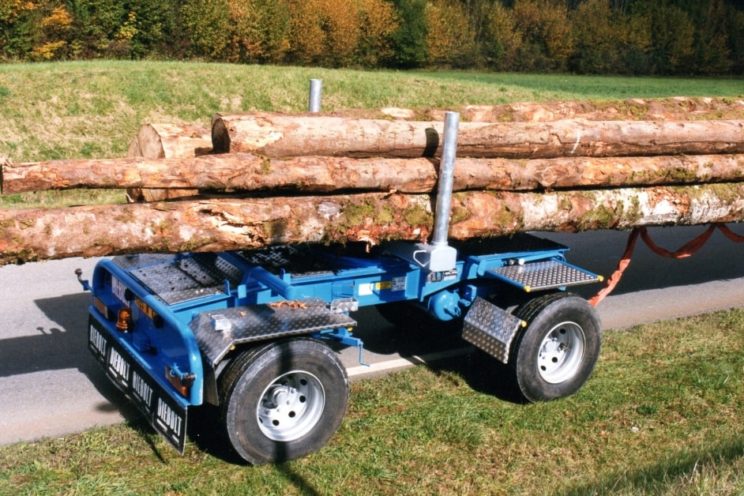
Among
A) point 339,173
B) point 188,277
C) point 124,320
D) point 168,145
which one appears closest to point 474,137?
point 339,173

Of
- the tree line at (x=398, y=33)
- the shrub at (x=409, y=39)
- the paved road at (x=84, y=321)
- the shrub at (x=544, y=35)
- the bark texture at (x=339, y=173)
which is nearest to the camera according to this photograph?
the bark texture at (x=339, y=173)

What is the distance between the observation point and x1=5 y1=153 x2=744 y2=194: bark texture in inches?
234

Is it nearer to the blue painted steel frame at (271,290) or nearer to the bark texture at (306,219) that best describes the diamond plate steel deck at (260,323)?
the blue painted steel frame at (271,290)

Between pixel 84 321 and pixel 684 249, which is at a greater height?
pixel 684 249

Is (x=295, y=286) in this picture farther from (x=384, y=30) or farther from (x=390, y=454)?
(x=384, y=30)

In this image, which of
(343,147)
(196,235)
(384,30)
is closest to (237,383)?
(196,235)

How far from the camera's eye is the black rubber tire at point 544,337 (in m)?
7.25

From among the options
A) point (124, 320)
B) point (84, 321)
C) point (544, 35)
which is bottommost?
point (84, 321)

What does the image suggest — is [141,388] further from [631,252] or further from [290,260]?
[631,252]

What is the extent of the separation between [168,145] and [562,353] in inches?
146

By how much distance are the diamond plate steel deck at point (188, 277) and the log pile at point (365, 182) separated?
488 mm

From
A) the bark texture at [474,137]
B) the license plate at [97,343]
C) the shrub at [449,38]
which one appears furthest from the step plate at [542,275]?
the shrub at [449,38]

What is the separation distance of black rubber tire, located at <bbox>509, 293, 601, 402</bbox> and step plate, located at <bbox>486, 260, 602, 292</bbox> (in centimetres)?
13

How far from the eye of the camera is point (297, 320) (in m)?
6.19
